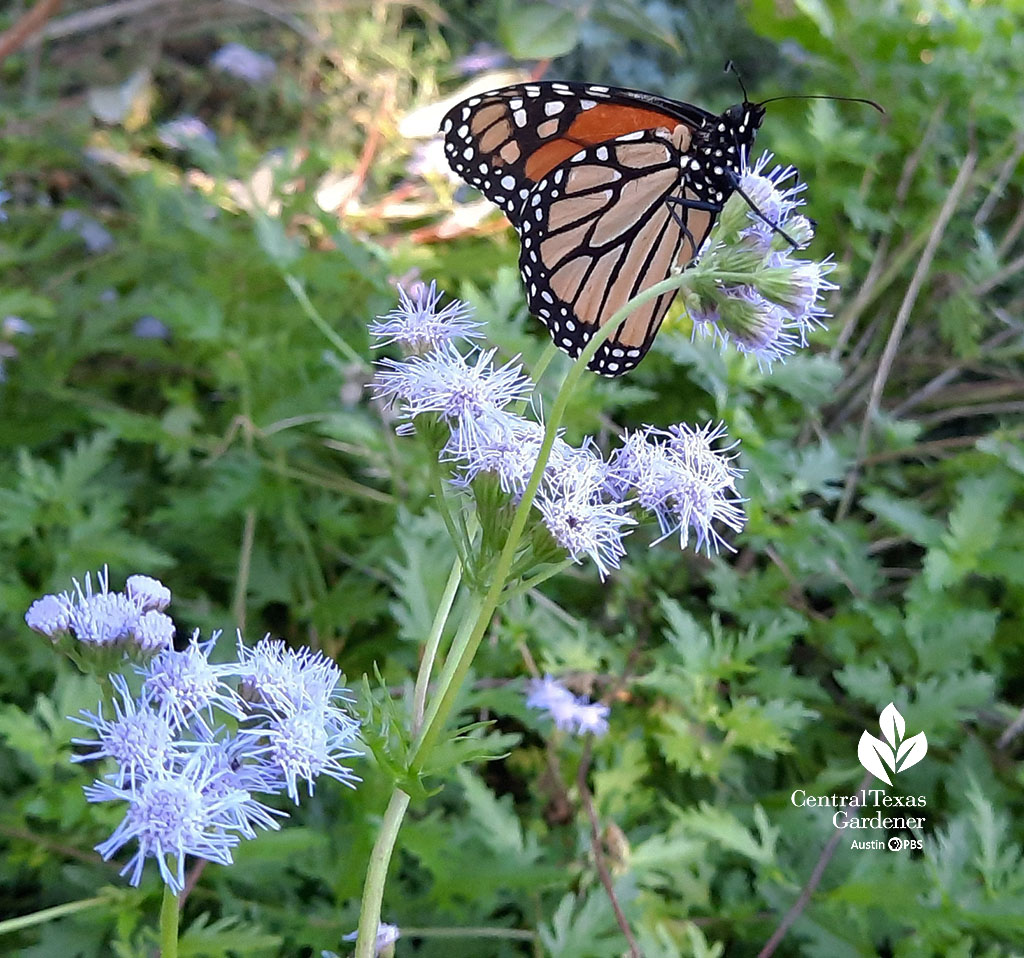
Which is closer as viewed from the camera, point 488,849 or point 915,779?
point 488,849

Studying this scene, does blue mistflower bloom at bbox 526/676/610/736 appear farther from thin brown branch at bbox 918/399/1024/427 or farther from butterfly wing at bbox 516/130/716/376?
thin brown branch at bbox 918/399/1024/427

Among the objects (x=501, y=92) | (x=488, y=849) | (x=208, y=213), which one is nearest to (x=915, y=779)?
(x=488, y=849)

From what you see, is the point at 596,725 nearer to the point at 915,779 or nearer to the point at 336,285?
the point at 915,779

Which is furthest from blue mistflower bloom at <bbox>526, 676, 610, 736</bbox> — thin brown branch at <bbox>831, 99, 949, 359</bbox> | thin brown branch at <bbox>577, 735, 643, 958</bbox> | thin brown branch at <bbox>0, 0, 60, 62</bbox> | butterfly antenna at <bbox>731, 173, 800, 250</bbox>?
thin brown branch at <bbox>0, 0, 60, 62</bbox>

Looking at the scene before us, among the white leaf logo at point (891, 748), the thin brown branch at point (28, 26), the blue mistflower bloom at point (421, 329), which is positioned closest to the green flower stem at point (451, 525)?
the blue mistflower bloom at point (421, 329)

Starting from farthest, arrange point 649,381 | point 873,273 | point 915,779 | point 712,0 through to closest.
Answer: point 712,0 → point 873,273 → point 649,381 → point 915,779

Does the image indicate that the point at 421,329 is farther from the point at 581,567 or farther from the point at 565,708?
the point at 581,567

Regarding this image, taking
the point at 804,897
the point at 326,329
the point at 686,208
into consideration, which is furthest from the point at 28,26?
the point at 804,897
